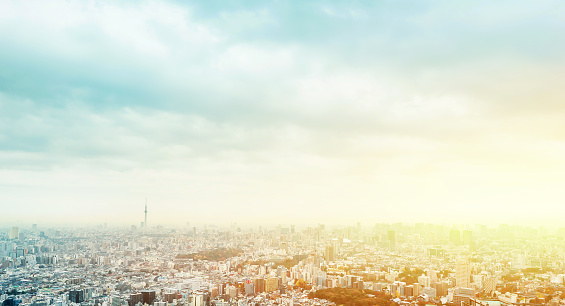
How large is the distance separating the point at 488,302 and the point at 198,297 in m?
5.60

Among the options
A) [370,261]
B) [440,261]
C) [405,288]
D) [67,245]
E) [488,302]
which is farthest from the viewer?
[370,261]

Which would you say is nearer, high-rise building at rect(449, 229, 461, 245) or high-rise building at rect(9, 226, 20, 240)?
high-rise building at rect(9, 226, 20, 240)

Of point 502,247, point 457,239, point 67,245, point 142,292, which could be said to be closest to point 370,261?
point 457,239

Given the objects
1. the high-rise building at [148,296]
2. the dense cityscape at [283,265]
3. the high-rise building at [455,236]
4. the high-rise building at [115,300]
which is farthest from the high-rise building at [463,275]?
the high-rise building at [115,300]

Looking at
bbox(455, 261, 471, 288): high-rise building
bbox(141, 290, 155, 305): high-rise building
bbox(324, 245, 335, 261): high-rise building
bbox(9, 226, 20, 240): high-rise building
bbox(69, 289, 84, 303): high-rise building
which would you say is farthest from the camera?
bbox(324, 245, 335, 261): high-rise building

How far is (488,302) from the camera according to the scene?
7.47m

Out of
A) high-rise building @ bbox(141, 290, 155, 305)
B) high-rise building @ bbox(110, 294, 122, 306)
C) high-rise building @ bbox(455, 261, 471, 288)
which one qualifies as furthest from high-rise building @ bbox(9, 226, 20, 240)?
high-rise building @ bbox(455, 261, 471, 288)

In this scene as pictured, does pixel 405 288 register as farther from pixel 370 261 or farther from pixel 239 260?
pixel 239 260

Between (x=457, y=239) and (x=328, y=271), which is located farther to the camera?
(x=457, y=239)

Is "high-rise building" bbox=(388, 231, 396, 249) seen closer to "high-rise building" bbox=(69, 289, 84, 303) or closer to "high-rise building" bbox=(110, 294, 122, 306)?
"high-rise building" bbox=(110, 294, 122, 306)

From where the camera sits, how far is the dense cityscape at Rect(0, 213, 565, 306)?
7.85 metres

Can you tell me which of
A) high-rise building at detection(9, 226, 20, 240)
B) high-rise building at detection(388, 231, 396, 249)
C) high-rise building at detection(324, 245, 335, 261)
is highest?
high-rise building at detection(9, 226, 20, 240)

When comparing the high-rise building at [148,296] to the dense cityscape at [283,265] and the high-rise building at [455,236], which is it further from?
the high-rise building at [455,236]

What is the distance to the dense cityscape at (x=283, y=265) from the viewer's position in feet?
25.7
